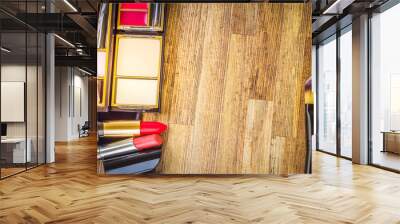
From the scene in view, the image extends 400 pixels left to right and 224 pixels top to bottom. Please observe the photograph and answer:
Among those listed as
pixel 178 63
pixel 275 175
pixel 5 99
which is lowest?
pixel 275 175

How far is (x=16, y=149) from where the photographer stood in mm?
6984

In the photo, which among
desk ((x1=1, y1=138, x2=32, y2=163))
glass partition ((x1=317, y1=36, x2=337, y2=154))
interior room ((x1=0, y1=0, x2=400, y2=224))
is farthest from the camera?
glass partition ((x1=317, y1=36, x2=337, y2=154))

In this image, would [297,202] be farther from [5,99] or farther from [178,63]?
[5,99]

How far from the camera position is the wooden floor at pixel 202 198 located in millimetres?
3801

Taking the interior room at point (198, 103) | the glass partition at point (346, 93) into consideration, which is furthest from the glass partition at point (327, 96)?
the interior room at point (198, 103)

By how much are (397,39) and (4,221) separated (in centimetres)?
679

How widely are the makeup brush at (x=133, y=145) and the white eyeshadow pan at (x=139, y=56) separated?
3.44 ft

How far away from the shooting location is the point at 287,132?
20.6 feet

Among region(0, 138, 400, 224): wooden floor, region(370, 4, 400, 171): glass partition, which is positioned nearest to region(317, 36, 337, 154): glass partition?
region(370, 4, 400, 171): glass partition

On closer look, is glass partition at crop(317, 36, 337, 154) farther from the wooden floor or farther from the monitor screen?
the monitor screen

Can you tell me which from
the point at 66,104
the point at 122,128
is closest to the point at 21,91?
the point at 122,128

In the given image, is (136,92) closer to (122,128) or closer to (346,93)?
(122,128)

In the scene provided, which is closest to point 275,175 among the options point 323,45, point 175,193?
point 175,193

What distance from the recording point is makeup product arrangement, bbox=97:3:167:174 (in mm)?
6191
